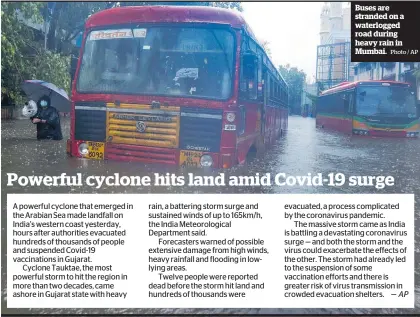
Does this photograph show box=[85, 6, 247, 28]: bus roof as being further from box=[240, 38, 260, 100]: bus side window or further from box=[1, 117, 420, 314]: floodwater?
box=[1, 117, 420, 314]: floodwater

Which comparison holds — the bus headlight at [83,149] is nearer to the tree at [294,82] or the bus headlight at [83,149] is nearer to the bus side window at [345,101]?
the tree at [294,82]

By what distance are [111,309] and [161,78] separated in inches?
99.5

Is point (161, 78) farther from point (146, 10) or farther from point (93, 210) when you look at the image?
point (93, 210)

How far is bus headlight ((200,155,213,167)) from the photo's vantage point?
4.67m

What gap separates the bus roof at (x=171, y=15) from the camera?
4832mm

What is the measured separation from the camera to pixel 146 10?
4.96m

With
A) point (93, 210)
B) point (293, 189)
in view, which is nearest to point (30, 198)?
point (93, 210)

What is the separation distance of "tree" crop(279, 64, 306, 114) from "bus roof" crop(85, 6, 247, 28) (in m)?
1.05

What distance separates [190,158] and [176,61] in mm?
1092

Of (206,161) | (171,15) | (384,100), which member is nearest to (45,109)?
(171,15)

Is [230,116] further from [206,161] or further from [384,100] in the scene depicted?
[384,100]

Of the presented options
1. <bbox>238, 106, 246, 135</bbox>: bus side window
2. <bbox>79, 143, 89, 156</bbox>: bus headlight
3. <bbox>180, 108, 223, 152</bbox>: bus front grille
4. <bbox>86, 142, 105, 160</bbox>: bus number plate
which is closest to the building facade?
<bbox>238, 106, 246, 135</bbox>: bus side window

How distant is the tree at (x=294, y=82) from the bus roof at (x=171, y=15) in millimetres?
1052

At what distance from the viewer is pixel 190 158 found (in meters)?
4.77
